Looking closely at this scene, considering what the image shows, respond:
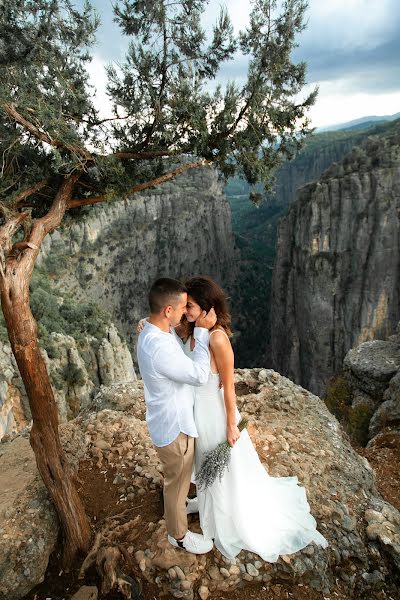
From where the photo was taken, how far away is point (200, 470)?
3.76 metres

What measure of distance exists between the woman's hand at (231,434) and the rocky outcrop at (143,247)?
41513mm

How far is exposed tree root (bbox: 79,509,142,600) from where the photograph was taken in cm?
361

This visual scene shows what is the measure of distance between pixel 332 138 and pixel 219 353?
129264 millimetres

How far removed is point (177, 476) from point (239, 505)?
2.37 feet

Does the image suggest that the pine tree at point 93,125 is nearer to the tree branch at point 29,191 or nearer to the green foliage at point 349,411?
the tree branch at point 29,191

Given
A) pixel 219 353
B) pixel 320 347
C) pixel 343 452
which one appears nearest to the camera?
pixel 219 353

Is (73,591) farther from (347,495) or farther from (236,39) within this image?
(236,39)

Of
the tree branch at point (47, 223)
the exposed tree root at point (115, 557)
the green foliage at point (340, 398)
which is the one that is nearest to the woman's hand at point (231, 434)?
the exposed tree root at point (115, 557)

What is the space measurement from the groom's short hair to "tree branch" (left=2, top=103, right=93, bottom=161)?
2119mm

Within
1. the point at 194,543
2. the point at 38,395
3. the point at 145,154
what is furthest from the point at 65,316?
the point at 194,543

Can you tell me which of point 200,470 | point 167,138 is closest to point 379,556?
point 200,470

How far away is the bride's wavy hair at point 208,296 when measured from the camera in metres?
3.45

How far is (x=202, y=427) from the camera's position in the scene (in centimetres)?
370

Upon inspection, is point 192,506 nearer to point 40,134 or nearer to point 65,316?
point 40,134
